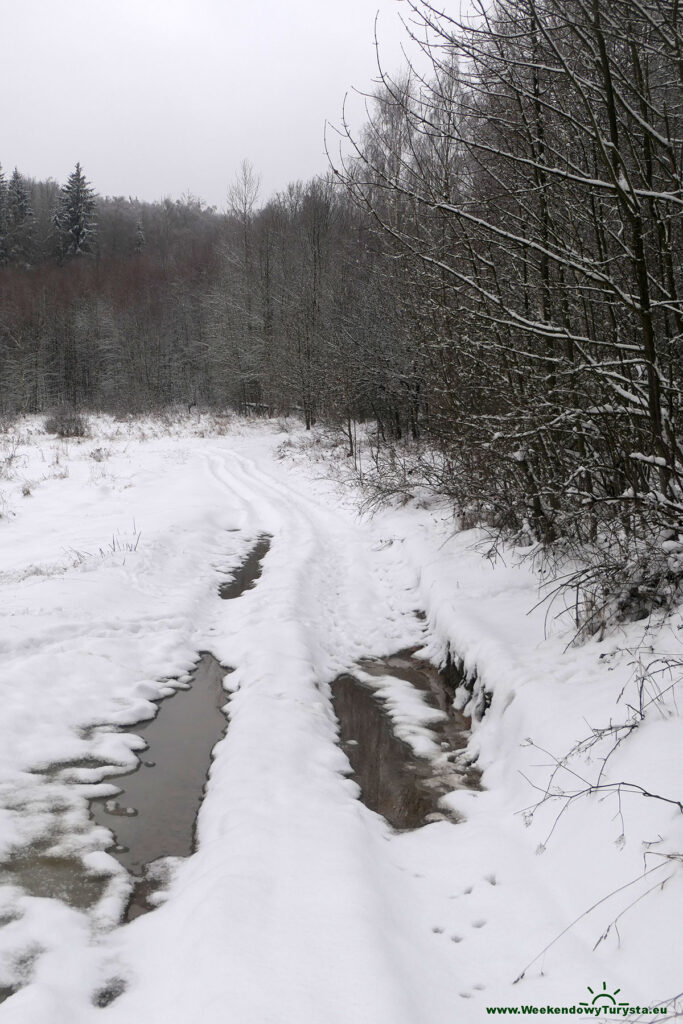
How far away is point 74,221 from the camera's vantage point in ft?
205

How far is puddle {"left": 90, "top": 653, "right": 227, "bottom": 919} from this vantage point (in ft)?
10.9

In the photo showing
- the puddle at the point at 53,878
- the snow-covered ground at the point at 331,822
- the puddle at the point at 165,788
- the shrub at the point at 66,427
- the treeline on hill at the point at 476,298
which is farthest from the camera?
the shrub at the point at 66,427

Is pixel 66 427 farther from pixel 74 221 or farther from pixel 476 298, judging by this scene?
pixel 74 221

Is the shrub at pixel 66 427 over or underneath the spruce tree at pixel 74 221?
underneath

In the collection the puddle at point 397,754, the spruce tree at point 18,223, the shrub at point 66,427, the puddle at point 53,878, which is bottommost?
the puddle at point 397,754

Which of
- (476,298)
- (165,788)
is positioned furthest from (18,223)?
(165,788)

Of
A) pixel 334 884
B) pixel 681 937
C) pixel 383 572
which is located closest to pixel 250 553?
pixel 383 572

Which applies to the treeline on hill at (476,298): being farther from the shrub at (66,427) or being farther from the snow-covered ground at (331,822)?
the shrub at (66,427)

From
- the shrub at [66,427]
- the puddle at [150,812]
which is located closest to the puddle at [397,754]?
the puddle at [150,812]

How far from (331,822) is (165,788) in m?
1.21

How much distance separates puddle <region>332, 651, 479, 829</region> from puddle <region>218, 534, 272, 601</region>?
255 cm

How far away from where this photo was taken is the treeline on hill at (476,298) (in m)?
3.73

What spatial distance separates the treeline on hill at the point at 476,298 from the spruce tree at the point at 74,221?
2.46 ft

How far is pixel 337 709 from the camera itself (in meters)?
5.00
